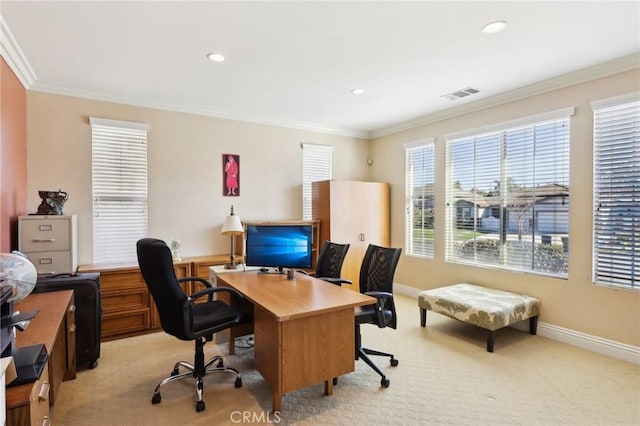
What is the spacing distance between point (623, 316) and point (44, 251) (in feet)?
17.8

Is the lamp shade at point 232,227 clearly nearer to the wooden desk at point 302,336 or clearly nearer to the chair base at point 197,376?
the wooden desk at point 302,336

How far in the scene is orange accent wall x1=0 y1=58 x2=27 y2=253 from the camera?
2.78m

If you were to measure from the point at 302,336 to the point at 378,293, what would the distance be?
80 cm

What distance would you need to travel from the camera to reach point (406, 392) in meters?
2.52

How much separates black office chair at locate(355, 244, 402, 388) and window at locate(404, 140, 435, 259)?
2.05 metres

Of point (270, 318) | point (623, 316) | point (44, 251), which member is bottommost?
point (623, 316)

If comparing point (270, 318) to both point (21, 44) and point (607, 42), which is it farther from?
point (607, 42)

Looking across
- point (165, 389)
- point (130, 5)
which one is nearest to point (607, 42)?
point (130, 5)

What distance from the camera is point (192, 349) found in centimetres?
333

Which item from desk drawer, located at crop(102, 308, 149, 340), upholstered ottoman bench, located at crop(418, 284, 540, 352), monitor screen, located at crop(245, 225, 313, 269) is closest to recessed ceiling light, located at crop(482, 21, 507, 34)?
monitor screen, located at crop(245, 225, 313, 269)

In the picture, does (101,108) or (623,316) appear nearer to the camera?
(623,316)

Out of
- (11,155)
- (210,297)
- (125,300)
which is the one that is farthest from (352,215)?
(11,155)
